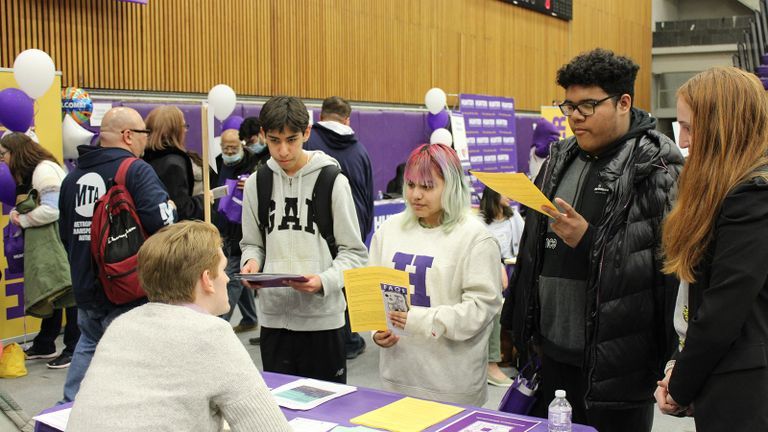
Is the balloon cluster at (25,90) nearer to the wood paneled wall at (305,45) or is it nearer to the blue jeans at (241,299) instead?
the wood paneled wall at (305,45)

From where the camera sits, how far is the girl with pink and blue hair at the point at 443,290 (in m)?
2.68

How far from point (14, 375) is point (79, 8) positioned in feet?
11.6

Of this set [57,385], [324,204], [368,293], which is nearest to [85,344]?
[57,385]

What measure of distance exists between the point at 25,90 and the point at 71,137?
25.0 inches

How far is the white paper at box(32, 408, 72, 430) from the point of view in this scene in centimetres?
224

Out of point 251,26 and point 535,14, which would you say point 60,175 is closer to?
point 251,26

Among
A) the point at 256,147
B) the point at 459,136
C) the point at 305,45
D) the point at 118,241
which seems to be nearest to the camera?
the point at 118,241

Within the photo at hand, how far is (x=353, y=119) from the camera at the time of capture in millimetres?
10062

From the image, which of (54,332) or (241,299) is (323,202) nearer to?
(54,332)

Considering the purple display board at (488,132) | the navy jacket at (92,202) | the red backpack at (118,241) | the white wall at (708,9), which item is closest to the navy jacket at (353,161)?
the navy jacket at (92,202)

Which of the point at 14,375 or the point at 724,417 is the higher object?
the point at 724,417

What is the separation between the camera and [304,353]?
310 centimetres

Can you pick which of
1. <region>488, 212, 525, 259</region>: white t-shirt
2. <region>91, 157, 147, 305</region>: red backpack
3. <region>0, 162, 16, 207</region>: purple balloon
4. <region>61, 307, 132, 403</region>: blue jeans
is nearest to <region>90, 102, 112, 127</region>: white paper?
<region>0, 162, 16, 207</region>: purple balloon

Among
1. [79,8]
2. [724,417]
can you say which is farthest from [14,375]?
[724,417]
